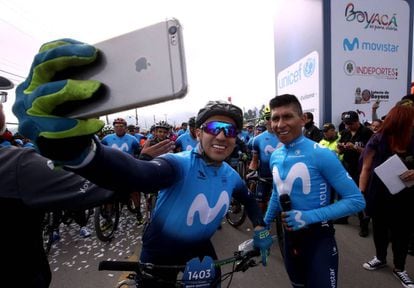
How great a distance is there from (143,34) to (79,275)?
4092 mm

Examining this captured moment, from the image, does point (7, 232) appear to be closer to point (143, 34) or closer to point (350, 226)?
point (143, 34)

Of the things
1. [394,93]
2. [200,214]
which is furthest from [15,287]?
[394,93]

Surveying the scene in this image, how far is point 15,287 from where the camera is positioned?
1183 mm

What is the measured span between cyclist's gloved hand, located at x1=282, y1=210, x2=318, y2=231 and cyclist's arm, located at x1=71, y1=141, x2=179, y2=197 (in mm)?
1144

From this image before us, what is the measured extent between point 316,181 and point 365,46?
8.01 m

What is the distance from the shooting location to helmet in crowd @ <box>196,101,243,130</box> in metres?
1.70

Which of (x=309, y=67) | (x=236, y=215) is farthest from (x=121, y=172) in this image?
(x=309, y=67)

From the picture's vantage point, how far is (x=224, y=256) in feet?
13.4

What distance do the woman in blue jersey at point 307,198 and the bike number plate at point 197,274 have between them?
0.80 m

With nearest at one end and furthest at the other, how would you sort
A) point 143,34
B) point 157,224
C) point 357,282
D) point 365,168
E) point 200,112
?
1. point 143,34
2. point 157,224
3. point 200,112
4. point 357,282
5. point 365,168

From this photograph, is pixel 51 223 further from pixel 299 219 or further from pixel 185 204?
pixel 299 219

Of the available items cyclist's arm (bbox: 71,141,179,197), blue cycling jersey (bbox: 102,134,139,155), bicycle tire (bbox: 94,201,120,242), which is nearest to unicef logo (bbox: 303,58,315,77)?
blue cycling jersey (bbox: 102,134,139,155)

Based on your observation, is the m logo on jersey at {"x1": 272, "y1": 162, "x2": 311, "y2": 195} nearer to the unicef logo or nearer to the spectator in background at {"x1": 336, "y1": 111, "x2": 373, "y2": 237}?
the spectator in background at {"x1": 336, "y1": 111, "x2": 373, "y2": 237}

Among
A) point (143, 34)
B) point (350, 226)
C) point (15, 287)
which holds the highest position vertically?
point (143, 34)
